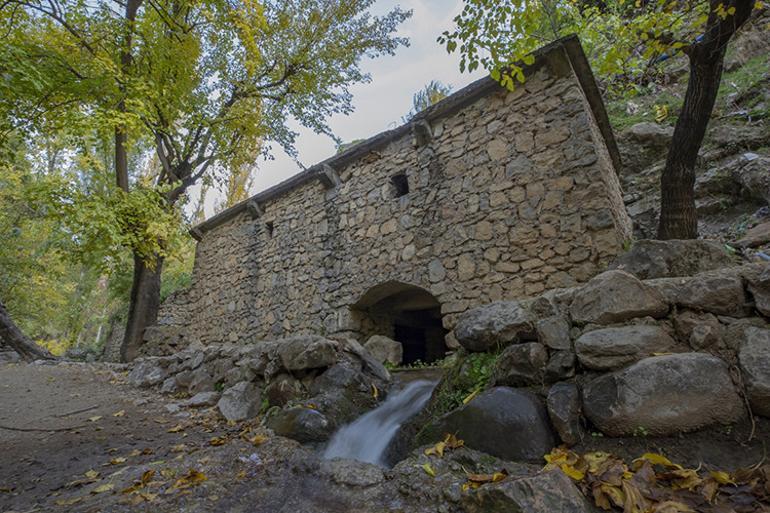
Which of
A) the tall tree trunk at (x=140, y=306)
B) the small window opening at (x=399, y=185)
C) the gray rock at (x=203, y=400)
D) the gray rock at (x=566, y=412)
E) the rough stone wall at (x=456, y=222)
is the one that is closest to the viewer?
the gray rock at (x=566, y=412)

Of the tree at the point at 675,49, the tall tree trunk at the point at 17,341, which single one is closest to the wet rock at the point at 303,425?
the tree at the point at 675,49

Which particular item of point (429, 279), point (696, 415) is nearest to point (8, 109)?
point (429, 279)

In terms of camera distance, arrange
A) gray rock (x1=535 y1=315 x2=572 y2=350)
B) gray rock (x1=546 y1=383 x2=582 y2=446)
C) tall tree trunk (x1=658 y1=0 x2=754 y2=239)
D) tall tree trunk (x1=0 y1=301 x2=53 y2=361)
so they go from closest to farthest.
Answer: gray rock (x1=546 y1=383 x2=582 y2=446) → gray rock (x1=535 y1=315 x2=572 y2=350) → tall tree trunk (x1=658 y1=0 x2=754 y2=239) → tall tree trunk (x1=0 y1=301 x2=53 y2=361)

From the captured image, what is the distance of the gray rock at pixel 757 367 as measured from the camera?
143 centimetres

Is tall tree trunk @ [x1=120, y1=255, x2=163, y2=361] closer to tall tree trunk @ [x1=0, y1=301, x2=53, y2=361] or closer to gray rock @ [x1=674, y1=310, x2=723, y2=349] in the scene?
tall tree trunk @ [x1=0, y1=301, x2=53, y2=361]

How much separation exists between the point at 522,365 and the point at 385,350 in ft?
11.5

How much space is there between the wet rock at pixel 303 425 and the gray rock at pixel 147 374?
278cm

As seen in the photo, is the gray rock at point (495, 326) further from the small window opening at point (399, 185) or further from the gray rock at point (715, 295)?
the small window opening at point (399, 185)

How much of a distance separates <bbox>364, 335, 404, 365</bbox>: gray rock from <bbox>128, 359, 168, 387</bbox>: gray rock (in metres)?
2.80

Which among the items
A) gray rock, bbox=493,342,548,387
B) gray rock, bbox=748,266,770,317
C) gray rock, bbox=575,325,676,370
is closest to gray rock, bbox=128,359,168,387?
gray rock, bbox=493,342,548,387

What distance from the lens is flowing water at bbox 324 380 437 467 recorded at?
2.52 m

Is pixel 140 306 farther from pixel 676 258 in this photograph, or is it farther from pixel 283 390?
pixel 676 258

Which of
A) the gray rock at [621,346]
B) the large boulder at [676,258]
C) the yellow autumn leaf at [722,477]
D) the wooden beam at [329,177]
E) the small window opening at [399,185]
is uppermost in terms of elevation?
the wooden beam at [329,177]

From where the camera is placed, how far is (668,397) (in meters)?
1.55
